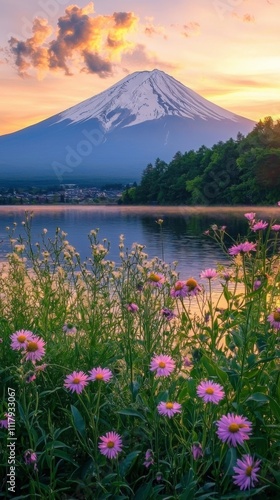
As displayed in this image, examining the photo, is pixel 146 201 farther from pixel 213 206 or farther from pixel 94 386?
pixel 94 386

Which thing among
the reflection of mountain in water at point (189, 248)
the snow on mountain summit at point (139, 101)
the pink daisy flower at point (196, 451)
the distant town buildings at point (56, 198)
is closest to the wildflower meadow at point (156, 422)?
the pink daisy flower at point (196, 451)

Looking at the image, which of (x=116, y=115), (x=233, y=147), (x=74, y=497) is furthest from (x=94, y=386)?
(x=116, y=115)

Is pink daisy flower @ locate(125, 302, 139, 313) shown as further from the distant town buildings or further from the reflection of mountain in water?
the distant town buildings

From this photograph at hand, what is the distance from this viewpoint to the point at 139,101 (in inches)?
6270

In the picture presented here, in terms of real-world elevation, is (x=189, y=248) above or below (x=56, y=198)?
above

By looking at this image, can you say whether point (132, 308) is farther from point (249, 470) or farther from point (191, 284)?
point (249, 470)

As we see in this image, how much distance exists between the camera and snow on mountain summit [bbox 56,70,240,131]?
135m

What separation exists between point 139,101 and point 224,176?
327ft

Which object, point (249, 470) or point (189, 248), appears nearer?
point (249, 470)

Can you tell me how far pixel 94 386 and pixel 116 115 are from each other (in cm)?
16718

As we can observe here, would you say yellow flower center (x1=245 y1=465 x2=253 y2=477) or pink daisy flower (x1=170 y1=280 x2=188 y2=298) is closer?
yellow flower center (x1=245 y1=465 x2=253 y2=477)

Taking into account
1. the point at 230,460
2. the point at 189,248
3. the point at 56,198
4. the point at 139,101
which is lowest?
the point at 56,198

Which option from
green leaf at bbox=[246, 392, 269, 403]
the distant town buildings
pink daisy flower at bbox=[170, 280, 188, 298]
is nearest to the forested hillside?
the distant town buildings

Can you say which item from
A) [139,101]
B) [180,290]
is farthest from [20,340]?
[139,101]
